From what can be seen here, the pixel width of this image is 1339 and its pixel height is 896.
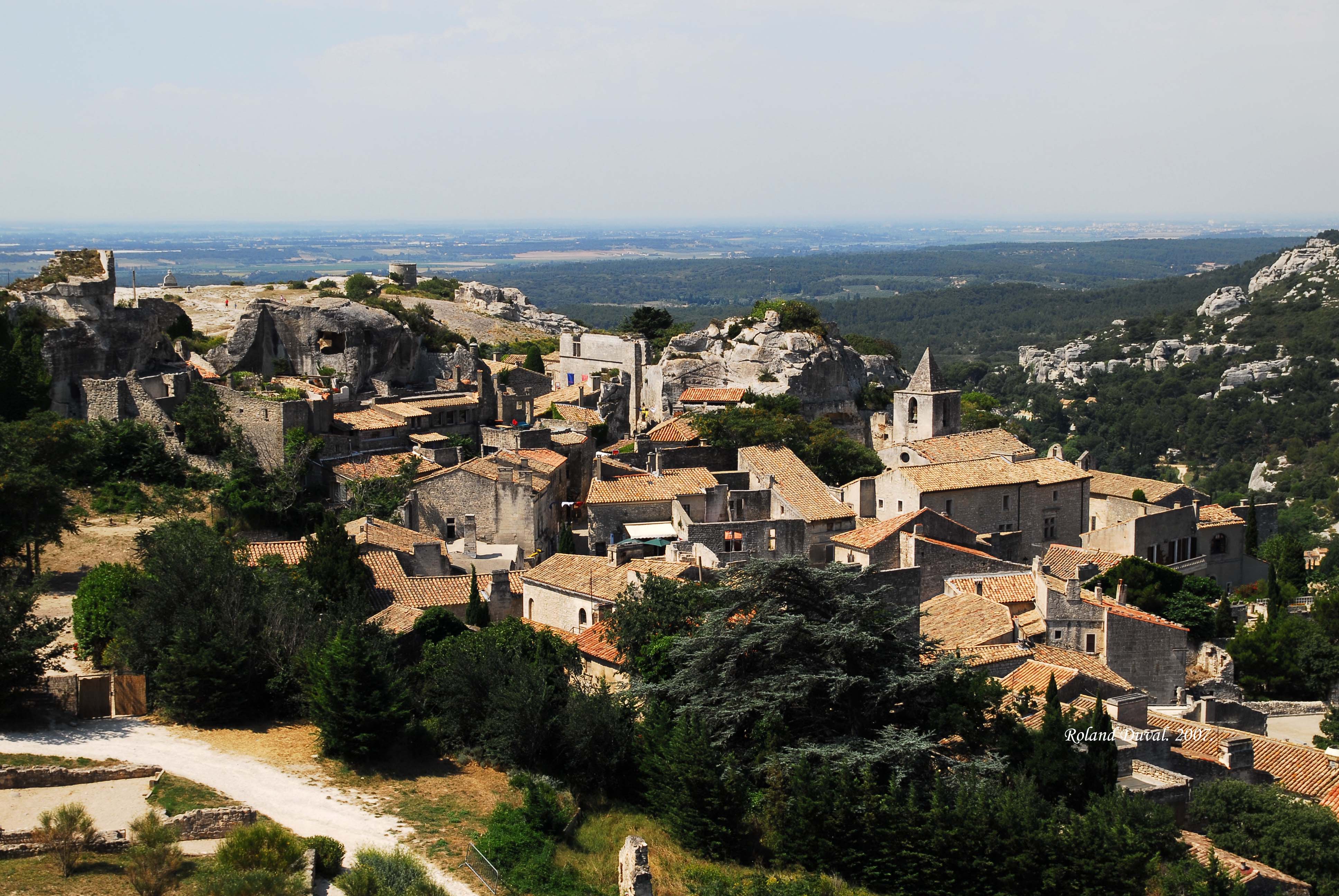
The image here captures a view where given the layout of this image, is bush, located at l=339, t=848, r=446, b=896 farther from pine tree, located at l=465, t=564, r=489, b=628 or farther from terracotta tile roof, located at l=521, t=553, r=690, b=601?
terracotta tile roof, located at l=521, t=553, r=690, b=601

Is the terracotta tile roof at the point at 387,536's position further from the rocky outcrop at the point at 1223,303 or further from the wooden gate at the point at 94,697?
the rocky outcrop at the point at 1223,303

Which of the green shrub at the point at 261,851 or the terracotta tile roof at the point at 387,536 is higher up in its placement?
the terracotta tile roof at the point at 387,536

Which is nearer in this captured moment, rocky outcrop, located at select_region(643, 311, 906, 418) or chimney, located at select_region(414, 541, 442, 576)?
chimney, located at select_region(414, 541, 442, 576)

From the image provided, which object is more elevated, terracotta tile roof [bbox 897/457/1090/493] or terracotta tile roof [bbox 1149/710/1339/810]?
terracotta tile roof [bbox 897/457/1090/493]

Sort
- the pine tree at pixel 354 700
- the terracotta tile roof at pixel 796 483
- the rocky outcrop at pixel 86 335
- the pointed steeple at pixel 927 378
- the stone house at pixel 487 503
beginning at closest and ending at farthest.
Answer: the pine tree at pixel 354 700
the terracotta tile roof at pixel 796 483
the stone house at pixel 487 503
the rocky outcrop at pixel 86 335
the pointed steeple at pixel 927 378

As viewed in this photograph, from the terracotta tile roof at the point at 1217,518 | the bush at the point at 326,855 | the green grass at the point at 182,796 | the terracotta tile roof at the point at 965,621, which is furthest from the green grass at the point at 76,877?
the terracotta tile roof at the point at 1217,518

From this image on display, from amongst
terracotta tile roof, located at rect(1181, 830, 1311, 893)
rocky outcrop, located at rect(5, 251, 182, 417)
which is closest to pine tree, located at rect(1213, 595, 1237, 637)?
terracotta tile roof, located at rect(1181, 830, 1311, 893)

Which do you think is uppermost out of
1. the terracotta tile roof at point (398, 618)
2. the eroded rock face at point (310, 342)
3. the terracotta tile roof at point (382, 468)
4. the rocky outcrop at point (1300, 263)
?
the rocky outcrop at point (1300, 263)
